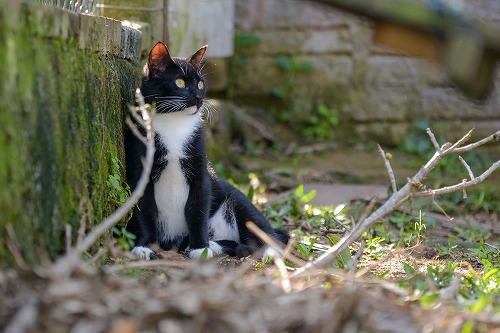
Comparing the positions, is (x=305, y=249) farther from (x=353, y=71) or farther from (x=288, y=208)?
(x=353, y=71)

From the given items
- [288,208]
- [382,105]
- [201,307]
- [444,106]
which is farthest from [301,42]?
[201,307]

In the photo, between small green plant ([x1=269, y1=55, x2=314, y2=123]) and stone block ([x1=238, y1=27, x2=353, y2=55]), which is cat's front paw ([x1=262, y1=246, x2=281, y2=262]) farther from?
stone block ([x1=238, y1=27, x2=353, y2=55])

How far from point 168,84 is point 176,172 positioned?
0.50m

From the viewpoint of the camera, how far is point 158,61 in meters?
3.78

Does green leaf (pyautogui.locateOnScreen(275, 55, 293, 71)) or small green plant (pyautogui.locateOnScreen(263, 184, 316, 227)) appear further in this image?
green leaf (pyautogui.locateOnScreen(275, 55, 293, 71))

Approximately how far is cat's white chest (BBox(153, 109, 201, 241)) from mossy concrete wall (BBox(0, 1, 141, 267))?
36 centimetres

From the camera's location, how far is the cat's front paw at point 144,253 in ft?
11.2

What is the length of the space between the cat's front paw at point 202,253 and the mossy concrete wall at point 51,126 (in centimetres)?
57

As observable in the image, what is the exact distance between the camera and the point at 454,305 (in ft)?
7.82

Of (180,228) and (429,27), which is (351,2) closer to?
(429,27)

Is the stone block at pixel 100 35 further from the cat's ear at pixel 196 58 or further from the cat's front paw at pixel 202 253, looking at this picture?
the cat's front paw at pixel 202 253

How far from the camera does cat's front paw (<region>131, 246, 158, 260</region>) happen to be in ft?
11.2

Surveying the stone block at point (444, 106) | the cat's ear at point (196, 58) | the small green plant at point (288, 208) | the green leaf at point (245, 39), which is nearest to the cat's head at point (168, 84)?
the cat's ear at point (196, 58)

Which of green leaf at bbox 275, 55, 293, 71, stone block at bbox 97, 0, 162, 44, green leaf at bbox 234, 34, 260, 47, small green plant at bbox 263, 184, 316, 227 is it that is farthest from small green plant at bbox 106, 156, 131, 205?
green leaf at bbox 275, 55, 293, 71
